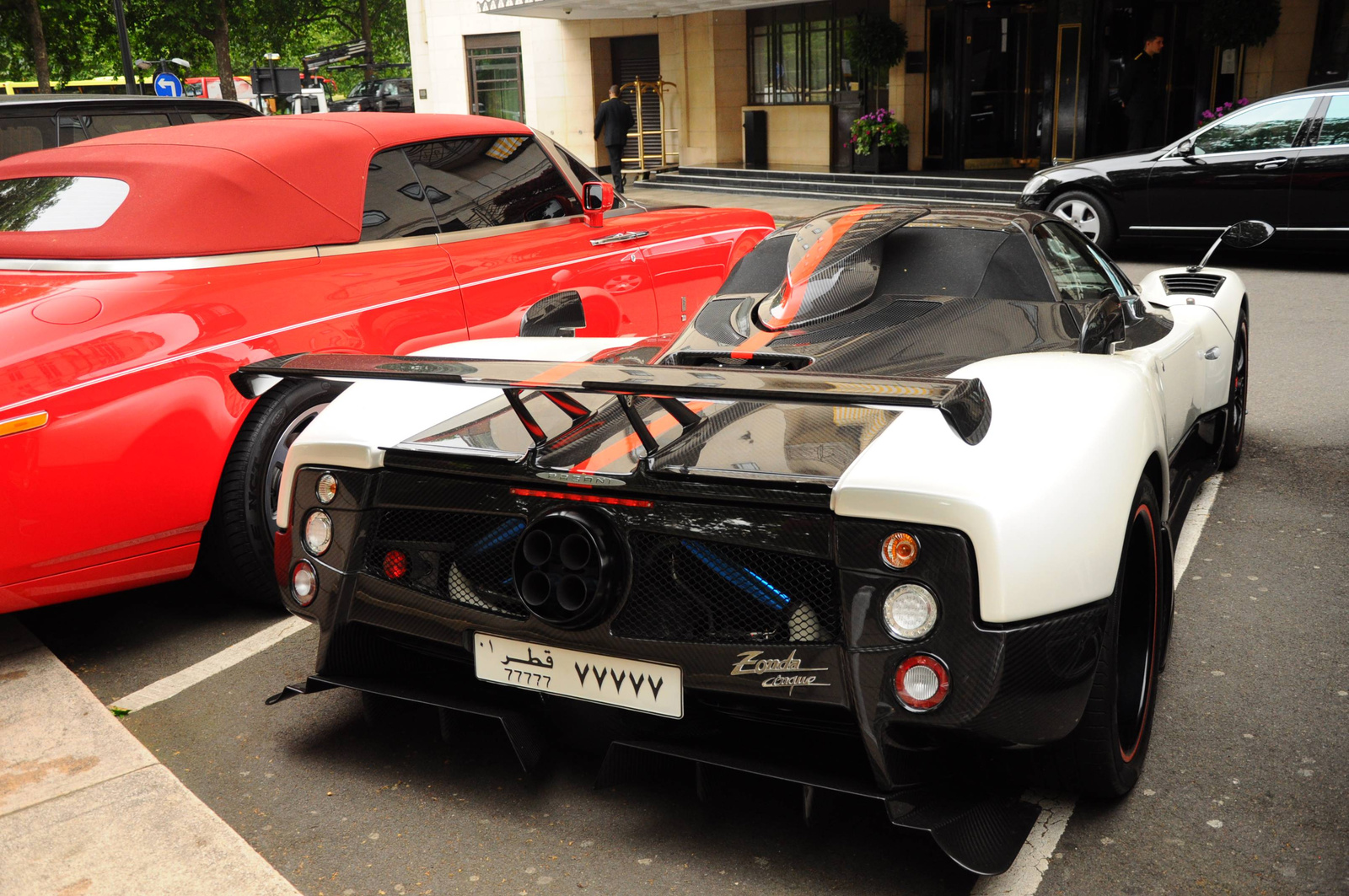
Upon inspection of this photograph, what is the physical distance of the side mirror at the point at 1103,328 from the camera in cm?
339

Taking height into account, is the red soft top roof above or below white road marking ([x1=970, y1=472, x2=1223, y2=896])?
above

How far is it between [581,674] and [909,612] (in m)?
0.75

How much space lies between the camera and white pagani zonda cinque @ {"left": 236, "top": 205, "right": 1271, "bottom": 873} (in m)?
2.26

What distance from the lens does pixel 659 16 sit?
2377 cm

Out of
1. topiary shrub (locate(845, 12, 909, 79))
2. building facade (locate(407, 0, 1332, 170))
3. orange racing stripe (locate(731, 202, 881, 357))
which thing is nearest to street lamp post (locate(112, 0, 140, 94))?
building facade (locate(407, 0, 1332, 170))

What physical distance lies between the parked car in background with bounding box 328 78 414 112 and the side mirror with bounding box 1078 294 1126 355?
3865 centimetres

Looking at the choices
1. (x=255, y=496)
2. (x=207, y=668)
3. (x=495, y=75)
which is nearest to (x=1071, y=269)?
(x=255, y=496)

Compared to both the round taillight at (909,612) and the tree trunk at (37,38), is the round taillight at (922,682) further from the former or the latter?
the tree trunk at (37,38)

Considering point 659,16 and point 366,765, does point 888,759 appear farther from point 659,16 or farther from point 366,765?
point 659,16

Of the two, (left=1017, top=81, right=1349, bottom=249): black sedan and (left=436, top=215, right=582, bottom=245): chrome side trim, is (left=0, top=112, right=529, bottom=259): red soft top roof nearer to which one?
(left=436, top=215, right=582, bottom=245): chrome side trim

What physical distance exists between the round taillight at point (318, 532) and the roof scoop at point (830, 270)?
1.47 meters

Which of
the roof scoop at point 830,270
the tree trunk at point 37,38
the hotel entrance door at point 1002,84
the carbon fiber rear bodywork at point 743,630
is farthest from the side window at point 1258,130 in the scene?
the tree trunk at point 37,38

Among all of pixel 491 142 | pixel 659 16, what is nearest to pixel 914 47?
pixel 659 16

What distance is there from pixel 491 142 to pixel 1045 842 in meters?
4.03
